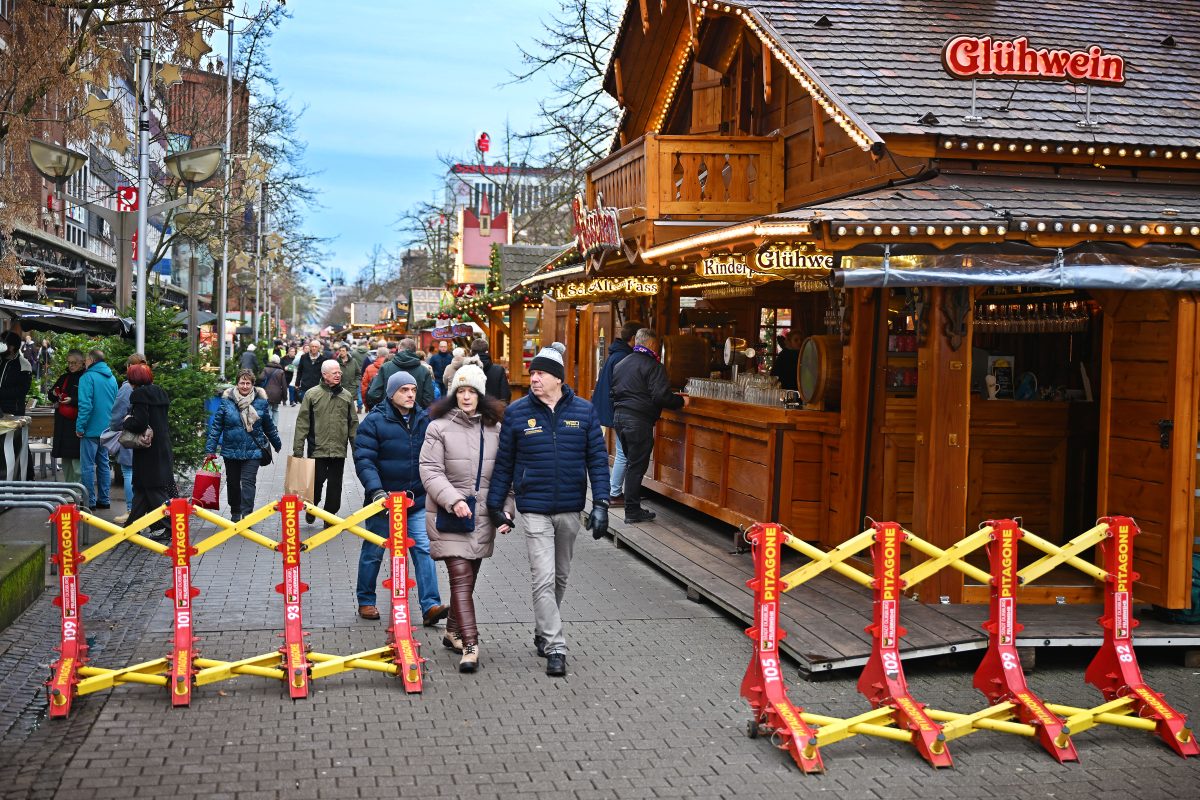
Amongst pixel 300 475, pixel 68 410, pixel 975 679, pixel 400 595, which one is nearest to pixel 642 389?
pixel 300 475

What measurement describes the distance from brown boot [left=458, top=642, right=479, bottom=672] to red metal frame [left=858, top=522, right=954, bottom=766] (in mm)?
2498

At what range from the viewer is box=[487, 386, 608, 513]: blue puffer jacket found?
8.10 m

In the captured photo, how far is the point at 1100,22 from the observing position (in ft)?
43.3

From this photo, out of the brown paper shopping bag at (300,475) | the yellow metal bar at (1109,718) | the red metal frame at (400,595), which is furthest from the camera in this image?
the brown paper shopping bag at (300,475)

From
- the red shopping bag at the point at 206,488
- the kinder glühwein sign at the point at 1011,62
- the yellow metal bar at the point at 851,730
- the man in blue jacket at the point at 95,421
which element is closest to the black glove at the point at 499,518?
the yellow metal bar at the point at 851,730

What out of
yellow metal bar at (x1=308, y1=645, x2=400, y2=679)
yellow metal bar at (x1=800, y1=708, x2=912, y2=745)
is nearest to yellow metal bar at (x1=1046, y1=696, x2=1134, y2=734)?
yellow metal bar at (x1=800, y1=708, x2=912, y2=745)

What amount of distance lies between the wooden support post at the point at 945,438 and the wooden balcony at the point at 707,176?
4.40 meters

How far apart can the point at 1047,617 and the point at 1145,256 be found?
2.60 m

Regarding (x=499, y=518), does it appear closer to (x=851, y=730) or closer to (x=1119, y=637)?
(x=851, y=730)

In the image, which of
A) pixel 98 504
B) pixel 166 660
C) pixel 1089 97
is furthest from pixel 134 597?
pixel 1089 97

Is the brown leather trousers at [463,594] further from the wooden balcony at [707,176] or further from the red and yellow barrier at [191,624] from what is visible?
the wooden balcony at [707,176]

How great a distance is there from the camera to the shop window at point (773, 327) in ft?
50.1

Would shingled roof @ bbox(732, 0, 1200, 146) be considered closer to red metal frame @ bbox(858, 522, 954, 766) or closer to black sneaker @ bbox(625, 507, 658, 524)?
red metal frame @ bbox(858, 522, 954, 766)

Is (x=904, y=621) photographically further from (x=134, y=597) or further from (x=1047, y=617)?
(x=134, y=597)
